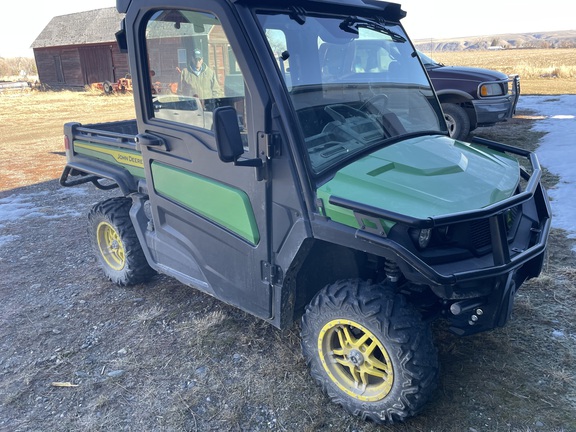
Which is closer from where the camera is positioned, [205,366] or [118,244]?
[205,366]

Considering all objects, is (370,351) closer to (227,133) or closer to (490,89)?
(227,133)

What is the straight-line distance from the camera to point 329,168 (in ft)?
8.54

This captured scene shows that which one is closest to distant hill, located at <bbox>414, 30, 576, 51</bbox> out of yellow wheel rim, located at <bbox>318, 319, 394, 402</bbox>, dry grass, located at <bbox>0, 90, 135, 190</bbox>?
dry grass, located at <bbox>0, 90, 135, 190</bbox>

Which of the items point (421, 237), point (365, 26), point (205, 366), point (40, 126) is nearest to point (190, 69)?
point (365, 26)

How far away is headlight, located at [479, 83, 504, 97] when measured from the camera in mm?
8195

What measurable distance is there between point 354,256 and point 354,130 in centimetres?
73

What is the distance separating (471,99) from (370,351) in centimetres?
674

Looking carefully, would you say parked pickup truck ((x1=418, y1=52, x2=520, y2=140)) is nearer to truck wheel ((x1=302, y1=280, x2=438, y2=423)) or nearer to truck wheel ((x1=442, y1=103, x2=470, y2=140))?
truck wheel ((x1=442, y1=103, x2=470, y2=140))

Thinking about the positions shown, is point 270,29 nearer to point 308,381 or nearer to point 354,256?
point 354,256

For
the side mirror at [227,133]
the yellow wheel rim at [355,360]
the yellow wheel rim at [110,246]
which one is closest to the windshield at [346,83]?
the side mirror at [227,133]

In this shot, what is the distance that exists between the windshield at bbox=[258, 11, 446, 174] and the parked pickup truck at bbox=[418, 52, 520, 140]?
5.26 meters

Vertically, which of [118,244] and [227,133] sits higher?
[227,133]

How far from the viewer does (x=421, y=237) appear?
240 centimetres

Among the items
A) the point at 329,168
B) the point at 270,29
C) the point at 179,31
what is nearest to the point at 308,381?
the point at 329,168
